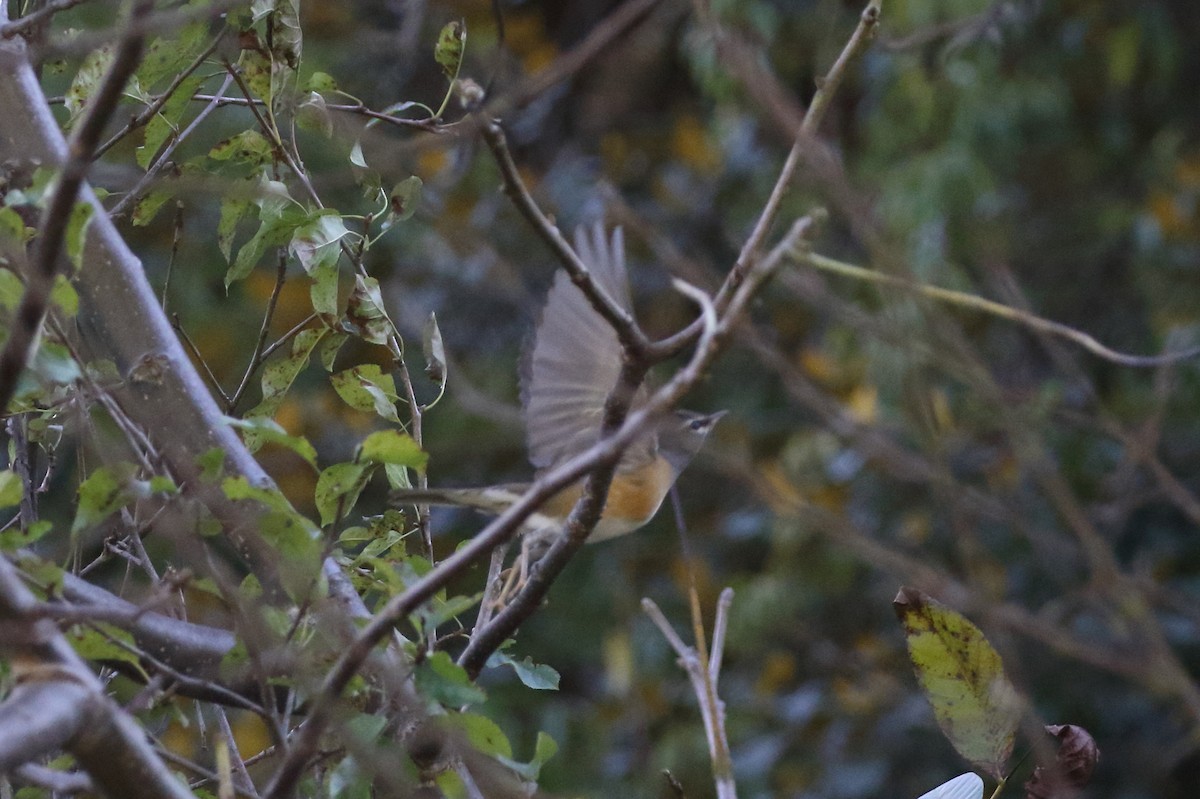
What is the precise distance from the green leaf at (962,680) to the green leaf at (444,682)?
1.17 ft

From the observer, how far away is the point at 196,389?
3.70ft

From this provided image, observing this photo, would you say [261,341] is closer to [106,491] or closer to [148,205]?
[148,205]

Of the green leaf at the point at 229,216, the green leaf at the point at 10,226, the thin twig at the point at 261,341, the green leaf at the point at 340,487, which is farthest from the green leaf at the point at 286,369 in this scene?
the green leaf at the point at 10,226

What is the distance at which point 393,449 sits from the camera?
96 cm

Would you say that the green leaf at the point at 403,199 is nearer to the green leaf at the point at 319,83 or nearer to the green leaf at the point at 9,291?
the green leaf at the point at 319,83

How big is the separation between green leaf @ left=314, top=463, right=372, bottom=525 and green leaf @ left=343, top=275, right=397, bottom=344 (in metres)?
0.22

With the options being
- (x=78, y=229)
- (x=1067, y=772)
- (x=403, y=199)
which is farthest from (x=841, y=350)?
(x=78, y=229)

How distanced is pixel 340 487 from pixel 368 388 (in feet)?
0.76

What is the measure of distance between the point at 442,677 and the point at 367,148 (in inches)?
24.6

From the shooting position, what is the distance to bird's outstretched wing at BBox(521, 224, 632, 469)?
6.64 ft

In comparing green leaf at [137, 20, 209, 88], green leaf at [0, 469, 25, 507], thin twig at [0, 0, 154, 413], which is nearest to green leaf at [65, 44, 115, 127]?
green leaf at [137, 20, 209, 88]

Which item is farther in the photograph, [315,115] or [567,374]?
[567,374]

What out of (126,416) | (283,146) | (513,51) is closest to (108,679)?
(126,416)

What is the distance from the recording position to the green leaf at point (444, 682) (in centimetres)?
90
